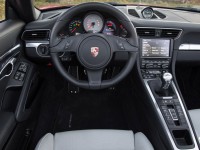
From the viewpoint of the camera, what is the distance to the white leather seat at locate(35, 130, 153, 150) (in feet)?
6.19

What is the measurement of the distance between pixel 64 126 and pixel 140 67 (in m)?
0.97

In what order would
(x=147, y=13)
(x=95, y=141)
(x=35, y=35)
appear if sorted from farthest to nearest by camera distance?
(x=147, y=13) < (x=35, y=35) < (x=95, y=141)

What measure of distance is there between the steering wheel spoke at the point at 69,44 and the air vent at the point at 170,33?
770 mm

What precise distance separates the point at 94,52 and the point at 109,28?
230 millimetres

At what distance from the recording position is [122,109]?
327 cm

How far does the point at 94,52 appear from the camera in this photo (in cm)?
217

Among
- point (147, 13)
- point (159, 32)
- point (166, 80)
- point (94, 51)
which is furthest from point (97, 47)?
point (147, 13)

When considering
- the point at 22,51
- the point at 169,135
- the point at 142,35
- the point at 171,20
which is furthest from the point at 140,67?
the point at 22,51

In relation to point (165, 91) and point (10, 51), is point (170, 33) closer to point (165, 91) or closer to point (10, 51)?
point (165, 91)

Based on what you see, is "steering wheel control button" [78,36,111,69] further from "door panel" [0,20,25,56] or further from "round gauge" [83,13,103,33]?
"door panel" [0,20,25,56]

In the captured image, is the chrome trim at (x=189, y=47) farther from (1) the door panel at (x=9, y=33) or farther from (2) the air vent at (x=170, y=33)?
(1) the door panel at (x=9, y=33)

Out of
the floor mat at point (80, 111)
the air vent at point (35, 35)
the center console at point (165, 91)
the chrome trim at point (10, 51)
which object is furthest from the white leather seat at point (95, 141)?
the floor mat at point (80, 111)

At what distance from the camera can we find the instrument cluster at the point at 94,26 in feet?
7.34

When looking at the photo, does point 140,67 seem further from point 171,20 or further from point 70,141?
point 70,141
